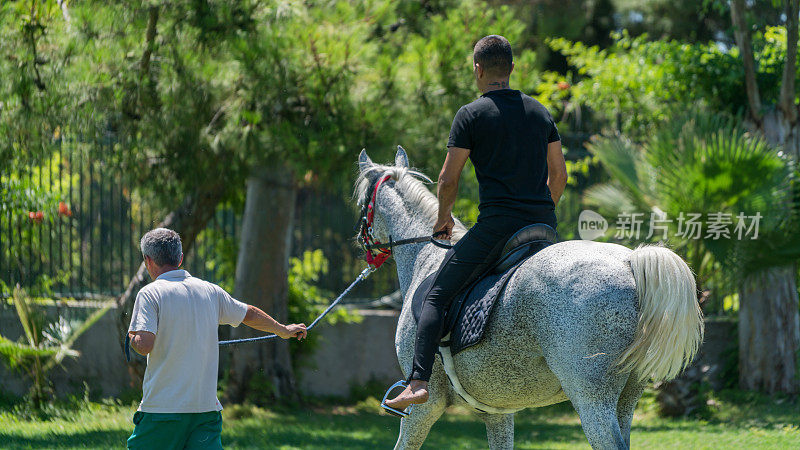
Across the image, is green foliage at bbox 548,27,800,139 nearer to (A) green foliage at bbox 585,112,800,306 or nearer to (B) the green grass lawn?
(A) green foliage at bbox 585,112,800,306

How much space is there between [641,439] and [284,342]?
4194 mm

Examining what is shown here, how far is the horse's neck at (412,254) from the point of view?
192 inches

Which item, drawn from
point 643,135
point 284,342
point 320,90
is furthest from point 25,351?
point 643,135

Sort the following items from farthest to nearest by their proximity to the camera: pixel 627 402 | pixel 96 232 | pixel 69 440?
pixel 96 232 < pixel 69 440 < pixel 627 402

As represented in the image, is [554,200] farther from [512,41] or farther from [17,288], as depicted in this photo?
[17,288]

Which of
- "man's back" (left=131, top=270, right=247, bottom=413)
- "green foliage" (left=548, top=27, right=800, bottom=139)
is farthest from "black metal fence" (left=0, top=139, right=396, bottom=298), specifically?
"man's back" (left=131, top=270, right=247, bottom=413)

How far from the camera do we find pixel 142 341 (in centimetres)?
370

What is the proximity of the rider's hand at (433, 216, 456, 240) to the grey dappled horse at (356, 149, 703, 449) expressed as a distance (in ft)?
2.15

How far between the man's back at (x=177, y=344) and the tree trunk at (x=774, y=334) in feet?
26.3

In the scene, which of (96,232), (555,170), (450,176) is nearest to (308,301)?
(96,232)

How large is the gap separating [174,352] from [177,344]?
40 millimetres

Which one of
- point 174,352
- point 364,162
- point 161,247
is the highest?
point 364,162

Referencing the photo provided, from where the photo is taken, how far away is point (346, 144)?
7.98 metres

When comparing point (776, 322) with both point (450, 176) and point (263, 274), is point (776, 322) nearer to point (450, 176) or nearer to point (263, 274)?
point (263, 274)
